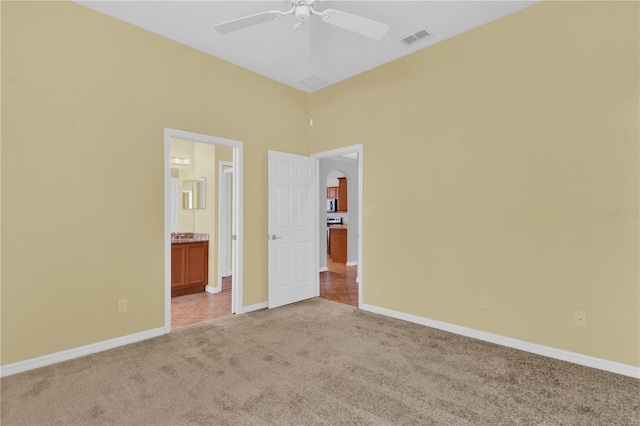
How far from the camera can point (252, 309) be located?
4.12 m

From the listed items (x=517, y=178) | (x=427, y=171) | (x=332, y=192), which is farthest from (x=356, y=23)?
(x=332, y=192)

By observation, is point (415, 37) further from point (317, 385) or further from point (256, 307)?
point (256, 307)

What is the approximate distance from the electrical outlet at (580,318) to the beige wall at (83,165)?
387cm

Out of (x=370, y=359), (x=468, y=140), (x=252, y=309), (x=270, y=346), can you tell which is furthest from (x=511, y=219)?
(x=252, y=309)

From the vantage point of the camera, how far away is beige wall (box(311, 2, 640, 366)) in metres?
2.53

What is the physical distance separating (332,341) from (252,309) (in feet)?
4.61

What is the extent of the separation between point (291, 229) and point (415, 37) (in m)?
2.75

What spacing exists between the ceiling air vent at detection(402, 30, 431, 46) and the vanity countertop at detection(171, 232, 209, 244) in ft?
13.1

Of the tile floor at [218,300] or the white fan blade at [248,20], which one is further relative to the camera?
the tile floor at [218,300]

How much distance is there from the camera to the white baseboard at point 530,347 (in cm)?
250

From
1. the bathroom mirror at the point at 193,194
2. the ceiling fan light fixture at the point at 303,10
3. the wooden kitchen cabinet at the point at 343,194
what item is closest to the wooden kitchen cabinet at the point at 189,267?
the bathroom mirror at the point at 193,194

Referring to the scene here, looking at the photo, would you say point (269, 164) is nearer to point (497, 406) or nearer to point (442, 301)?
point (442, 301)

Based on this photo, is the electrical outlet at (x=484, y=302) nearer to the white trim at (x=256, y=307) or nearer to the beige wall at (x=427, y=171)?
the beige wall at (x=427, y=171)

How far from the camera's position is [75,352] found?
9.13 feet
